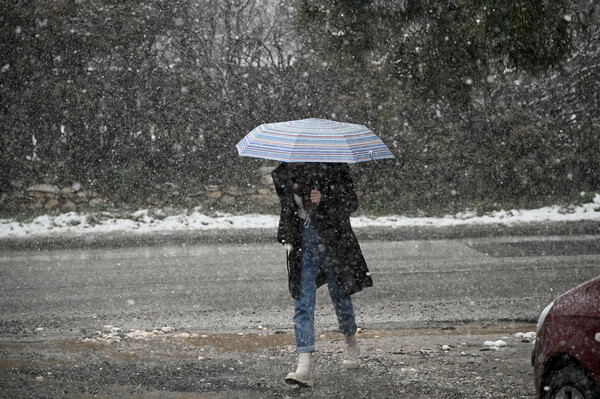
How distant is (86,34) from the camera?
1217 cm

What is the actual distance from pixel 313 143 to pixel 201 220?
7448mm

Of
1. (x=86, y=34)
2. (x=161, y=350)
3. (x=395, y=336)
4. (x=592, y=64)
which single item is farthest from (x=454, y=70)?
(x=86, y=34)

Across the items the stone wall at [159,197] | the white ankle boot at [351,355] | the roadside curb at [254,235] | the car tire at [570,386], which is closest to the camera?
the car tire at [570,386]

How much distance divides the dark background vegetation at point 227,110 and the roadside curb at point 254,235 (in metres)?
1.53

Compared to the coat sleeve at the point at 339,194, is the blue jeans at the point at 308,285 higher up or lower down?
lower down

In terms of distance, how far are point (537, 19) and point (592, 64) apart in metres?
8.00

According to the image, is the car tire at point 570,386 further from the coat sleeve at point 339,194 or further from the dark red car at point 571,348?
the coat sleeve at point 339,194

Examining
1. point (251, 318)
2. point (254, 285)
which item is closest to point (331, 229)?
point (251, 318)

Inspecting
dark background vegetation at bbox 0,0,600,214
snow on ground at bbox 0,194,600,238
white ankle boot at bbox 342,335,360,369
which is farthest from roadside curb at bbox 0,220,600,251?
white ankle boot at bbox 342,335,360,369

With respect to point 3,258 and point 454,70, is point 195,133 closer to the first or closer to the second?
point 3,258

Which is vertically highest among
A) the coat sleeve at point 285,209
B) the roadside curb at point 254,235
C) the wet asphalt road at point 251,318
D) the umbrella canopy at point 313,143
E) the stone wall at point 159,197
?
the umbrella canopy at point 313,143

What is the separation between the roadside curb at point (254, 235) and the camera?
33.6 feet

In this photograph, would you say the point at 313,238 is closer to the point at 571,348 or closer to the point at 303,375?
the point at 303,375

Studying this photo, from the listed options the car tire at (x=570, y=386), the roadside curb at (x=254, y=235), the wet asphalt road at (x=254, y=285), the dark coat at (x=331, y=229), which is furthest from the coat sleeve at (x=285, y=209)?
the roadside curb at (x=254, y=235)
